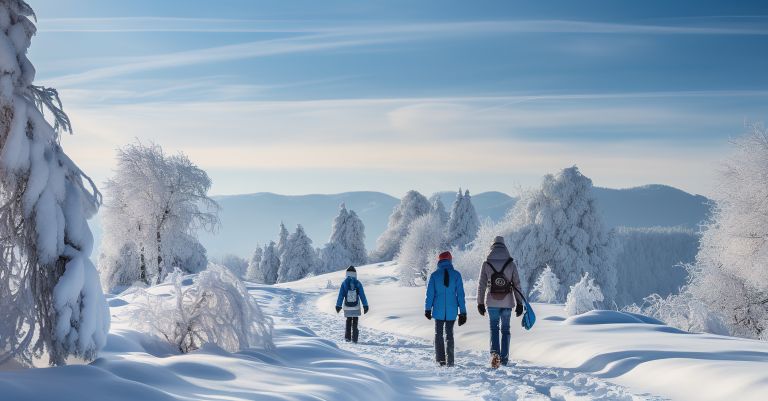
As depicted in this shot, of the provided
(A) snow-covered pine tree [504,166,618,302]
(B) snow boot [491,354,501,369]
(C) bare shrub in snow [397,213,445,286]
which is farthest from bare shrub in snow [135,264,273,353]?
(C) bare shrub in snow [397,213,445,286]

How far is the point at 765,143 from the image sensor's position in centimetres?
2323

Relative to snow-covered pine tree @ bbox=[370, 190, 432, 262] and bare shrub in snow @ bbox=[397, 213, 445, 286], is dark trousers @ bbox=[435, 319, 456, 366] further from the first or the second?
snow-covered pine tree @ bbox=[370, 190, 432, 262]

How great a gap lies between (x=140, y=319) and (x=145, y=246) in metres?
24.9

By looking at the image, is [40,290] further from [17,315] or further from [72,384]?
[72,384]

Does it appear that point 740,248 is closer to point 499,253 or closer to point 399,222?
point 499,253

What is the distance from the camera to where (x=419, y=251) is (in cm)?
5159

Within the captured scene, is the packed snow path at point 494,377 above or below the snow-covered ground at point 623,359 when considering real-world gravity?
below

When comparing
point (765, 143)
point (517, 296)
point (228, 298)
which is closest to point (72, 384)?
point (228, 298)

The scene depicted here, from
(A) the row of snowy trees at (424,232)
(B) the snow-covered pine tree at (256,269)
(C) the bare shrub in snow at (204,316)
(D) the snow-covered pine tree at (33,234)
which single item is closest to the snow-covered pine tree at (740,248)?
(A) the row of snowy trees at (424,232)

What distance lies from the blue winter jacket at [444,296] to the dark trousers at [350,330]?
139 inches

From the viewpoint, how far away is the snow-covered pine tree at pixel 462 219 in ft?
192

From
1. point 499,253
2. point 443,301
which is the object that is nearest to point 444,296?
point 443,301

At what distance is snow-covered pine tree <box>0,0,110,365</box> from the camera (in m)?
5.26

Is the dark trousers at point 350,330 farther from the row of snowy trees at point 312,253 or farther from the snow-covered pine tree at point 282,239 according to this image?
the snow-covered pine tree at point 282,239
